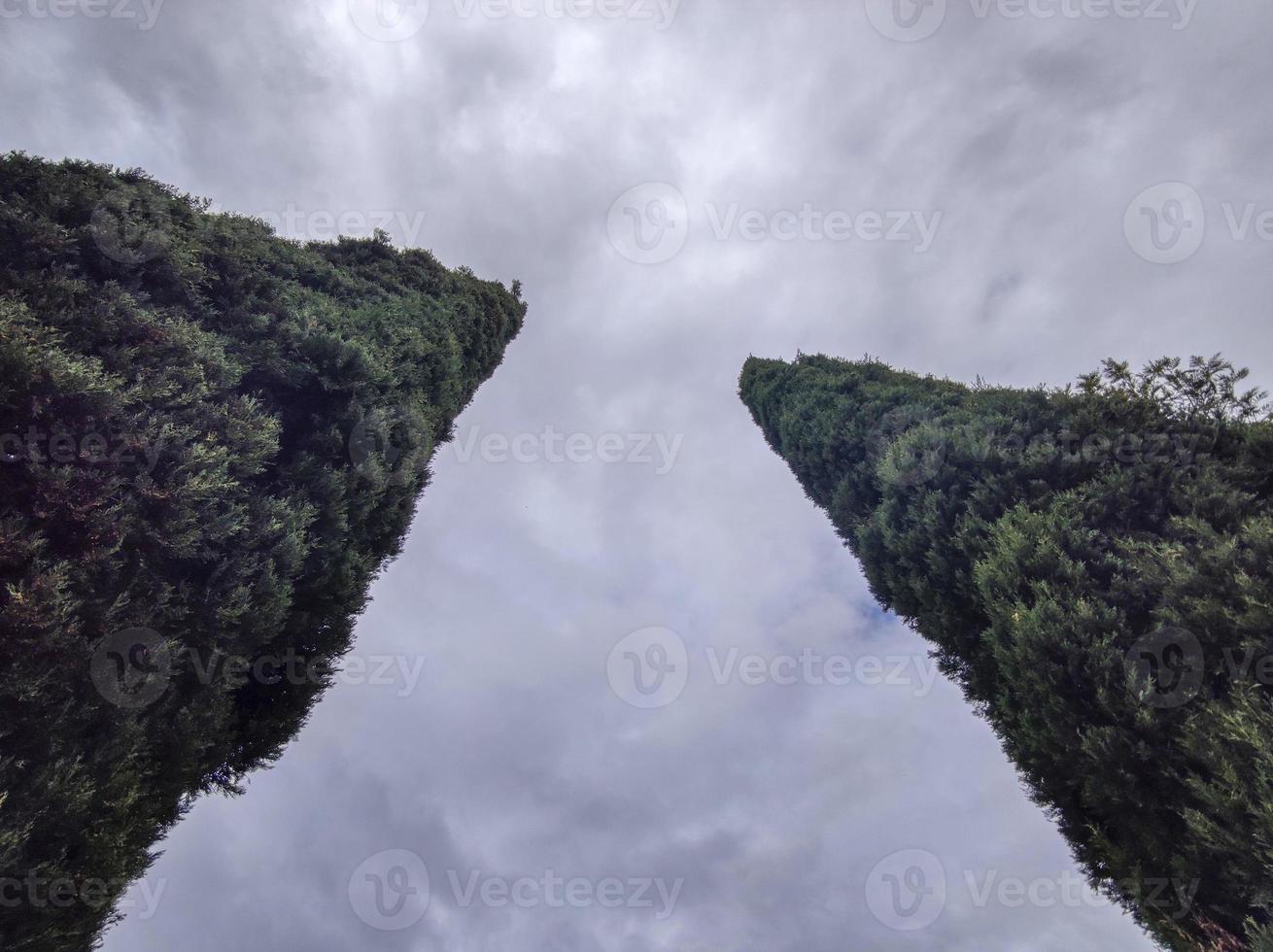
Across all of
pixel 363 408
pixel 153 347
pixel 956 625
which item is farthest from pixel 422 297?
pixel 956 625

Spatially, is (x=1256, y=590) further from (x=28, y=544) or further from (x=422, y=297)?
(x=422, y=297)

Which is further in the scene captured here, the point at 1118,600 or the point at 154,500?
the point at 1118,600

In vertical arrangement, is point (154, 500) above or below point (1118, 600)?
above
